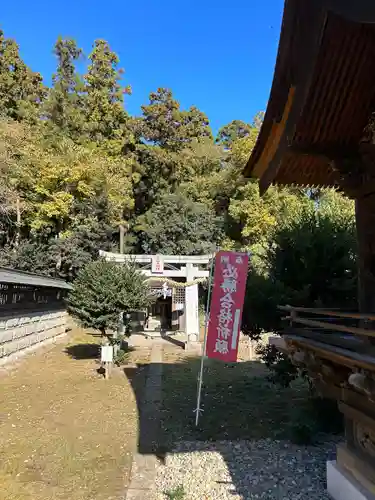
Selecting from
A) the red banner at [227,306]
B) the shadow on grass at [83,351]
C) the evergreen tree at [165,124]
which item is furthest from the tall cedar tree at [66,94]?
the red banner at [227,306]

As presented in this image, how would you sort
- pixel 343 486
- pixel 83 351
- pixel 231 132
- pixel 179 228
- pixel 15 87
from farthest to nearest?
pixel 231 132 → pixel 15 87 → pixel 179 228 → pixel 83 351 → pixel 343 486

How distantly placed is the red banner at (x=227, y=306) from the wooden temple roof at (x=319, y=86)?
3.30m

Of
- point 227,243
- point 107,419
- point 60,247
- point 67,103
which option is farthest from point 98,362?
point 67,103

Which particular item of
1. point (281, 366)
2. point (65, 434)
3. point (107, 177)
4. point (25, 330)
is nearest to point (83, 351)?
point (25, 330)

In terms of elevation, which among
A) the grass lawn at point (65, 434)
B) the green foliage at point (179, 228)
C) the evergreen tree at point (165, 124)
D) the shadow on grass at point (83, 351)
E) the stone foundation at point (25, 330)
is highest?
the evergreen tree at point (165, 124)

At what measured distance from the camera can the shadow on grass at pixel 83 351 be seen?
14188 millimetres

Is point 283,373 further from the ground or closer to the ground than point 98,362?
further from the ground

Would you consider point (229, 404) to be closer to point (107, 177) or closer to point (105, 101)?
point (107, 177)

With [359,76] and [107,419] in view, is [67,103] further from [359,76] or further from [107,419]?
[359,76]

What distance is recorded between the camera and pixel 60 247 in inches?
879

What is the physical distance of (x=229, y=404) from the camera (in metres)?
8.46

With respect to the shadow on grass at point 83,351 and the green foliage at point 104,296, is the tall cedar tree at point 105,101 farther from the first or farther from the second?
the green foliage at point 104,296

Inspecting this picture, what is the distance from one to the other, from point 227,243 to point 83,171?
1060 centimetres

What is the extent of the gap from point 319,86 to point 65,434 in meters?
6.50
